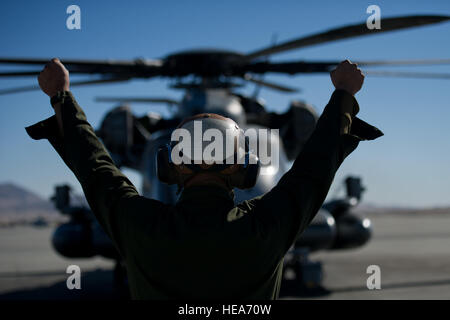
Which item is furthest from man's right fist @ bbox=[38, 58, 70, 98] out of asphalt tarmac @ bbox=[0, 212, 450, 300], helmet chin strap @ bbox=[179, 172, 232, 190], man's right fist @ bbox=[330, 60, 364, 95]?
asphalt tarmac @ bbox=[0, 212, 450, 300]

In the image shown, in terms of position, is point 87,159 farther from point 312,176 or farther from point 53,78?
point 312,176

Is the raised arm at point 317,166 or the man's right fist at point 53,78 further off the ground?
the man's right fist at point 53,78

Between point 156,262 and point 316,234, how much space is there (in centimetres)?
536

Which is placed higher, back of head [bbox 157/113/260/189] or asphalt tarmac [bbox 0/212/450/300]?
back of head [bbox 157/113/260/189]

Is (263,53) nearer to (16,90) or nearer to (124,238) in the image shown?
(16,90)

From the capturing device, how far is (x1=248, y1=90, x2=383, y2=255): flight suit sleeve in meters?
1.44

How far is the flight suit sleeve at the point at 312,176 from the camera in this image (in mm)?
1441

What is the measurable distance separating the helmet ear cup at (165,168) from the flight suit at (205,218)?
147mm

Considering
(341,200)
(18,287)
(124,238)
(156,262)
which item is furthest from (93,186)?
(18,287)

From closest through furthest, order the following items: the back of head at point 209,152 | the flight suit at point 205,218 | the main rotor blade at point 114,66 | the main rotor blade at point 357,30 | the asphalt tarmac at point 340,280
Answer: the flight suit at point 205,218 → the back of head at point 209,152 → the main rotor blade at point 357,30 → the main rotor blade at point 114,66 → the asphalt tarmac at point 340,280

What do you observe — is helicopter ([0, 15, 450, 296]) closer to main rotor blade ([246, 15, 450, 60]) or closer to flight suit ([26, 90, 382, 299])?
main rotor blade ([246, 15, 450, 60])

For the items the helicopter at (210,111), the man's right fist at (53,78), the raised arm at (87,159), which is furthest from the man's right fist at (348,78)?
the helicopter at (210,111)

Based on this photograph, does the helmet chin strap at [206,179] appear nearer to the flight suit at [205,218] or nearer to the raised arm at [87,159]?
the flight suit at [205,218]

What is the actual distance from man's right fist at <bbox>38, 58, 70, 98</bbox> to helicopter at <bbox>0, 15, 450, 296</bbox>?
10.7 ft
